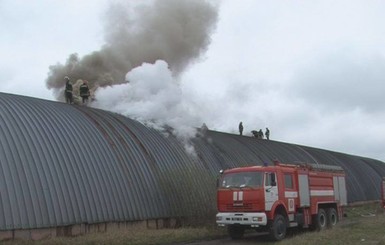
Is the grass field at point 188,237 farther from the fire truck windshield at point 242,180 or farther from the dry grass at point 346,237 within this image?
the fire truck windshield at point 242,180

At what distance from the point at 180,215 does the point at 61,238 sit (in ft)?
22.4

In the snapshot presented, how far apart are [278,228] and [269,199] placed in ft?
3.64

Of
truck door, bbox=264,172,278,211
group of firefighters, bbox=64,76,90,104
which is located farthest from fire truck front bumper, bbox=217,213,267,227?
group of firefighters, bbox=64,76,90,104

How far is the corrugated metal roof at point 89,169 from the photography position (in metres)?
15.6

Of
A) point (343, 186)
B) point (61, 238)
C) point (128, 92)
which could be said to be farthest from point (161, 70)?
point (61, 238)

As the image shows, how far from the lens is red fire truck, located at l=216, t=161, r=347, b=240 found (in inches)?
679

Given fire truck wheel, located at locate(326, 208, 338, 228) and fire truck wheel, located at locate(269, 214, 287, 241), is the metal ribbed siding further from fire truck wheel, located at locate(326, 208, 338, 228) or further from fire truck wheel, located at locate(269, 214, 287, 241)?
fire truck wheel, located at locate(269, 214, 287, 241)

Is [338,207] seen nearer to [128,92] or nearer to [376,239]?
[376,239]

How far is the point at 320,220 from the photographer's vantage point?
2052 cm

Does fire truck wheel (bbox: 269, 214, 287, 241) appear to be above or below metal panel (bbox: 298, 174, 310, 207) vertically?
below

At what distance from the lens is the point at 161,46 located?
3638 cm

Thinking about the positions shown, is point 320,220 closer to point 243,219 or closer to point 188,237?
point 243,219

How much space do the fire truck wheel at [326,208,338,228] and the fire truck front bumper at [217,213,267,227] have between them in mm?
5484

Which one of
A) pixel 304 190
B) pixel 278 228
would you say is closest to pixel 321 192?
pixel 304 190
